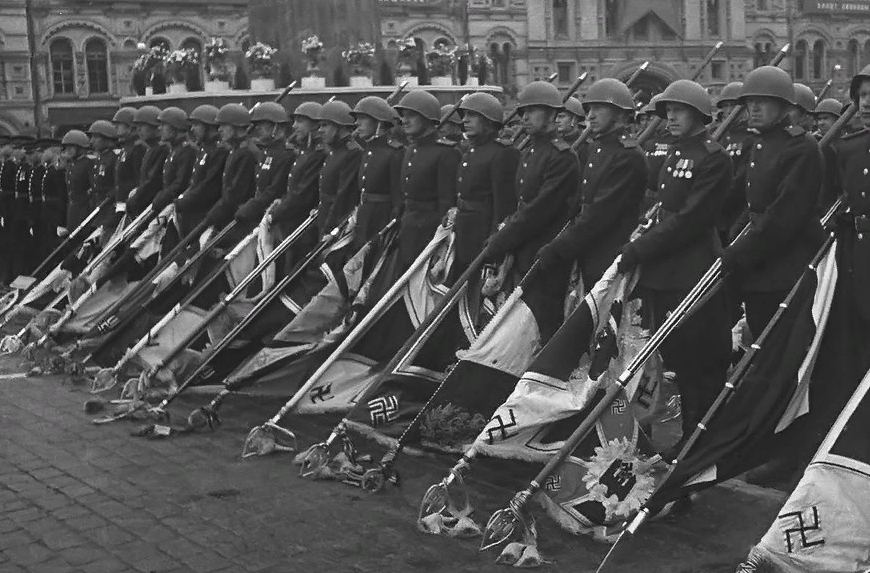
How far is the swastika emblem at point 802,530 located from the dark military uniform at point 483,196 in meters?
3.54

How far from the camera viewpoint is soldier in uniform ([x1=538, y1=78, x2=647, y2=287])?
→ 22.9 ft

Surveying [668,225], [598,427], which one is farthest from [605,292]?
[598,427]

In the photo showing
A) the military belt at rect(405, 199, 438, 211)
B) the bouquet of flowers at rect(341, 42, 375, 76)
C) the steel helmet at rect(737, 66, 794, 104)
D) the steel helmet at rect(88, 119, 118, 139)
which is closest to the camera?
the steel helmet at rect(737, 66, 794, 104)

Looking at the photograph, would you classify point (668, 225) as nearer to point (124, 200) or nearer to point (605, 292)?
point (605, 292)

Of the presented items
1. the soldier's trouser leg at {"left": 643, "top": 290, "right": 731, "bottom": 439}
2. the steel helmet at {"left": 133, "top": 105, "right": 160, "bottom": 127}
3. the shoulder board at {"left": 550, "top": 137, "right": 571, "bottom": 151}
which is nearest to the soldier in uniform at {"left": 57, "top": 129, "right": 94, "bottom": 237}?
the steel helmet at {"left": 133, "top": 105, "right": 160, "bottom": 127}

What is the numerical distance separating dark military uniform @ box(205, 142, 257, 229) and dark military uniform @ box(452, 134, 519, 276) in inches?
118

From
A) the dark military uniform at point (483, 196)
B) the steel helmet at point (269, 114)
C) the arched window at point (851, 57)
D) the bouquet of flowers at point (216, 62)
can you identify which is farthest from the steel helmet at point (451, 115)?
the arched window at point (851, 57)

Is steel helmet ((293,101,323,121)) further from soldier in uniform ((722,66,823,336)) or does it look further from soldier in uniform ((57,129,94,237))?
soldier in uniform ((57,129,94,237))

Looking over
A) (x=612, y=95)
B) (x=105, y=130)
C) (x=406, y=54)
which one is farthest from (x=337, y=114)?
(x=406, y=54)

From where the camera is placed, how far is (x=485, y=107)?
8164 millimetres

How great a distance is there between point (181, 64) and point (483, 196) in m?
16.1

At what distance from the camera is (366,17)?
22828mm

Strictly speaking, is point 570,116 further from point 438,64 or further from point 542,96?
point 438,64

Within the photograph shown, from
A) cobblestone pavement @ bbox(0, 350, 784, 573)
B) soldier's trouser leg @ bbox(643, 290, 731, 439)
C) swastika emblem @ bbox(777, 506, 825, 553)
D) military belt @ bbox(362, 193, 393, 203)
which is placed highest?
military belt @ bbox(362, 193, 393, 203)
